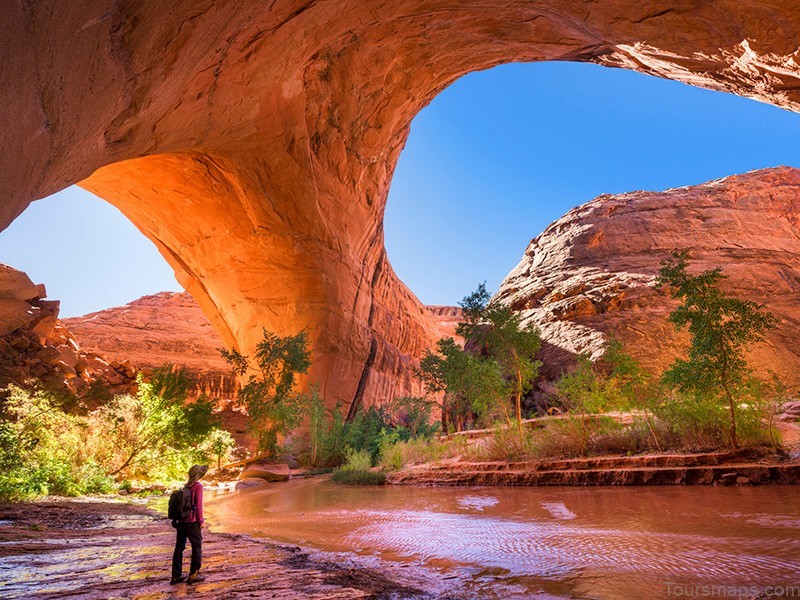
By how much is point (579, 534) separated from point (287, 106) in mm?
14271

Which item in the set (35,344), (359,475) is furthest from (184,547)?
(35,344)

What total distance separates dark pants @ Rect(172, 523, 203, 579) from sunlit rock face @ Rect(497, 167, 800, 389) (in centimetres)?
1516

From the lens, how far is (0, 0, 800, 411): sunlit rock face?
4438 millimetres

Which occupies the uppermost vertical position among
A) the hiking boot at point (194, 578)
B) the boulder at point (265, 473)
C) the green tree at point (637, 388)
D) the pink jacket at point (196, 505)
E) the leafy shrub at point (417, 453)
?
the green tree at point (637, 388)

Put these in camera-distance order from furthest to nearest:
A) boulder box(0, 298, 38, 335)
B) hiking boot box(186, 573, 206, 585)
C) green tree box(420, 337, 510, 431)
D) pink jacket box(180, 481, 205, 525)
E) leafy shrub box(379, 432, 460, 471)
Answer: boulder box(0, 298, 38, 335)
leafy shrub box(379, 432, 460, 471)
green tree box(420, 337, 510, 431)
pink jacket box(180, 481, 205, 525)
hiking boot box(186, 573, 206, 585)

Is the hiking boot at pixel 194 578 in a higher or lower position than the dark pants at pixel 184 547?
lower

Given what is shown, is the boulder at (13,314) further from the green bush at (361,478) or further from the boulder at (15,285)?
the green bush at (361,478)

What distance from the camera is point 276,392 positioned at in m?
16.9

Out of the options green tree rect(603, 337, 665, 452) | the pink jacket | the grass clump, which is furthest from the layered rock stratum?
green tree rect(603, 337, 665, 452)

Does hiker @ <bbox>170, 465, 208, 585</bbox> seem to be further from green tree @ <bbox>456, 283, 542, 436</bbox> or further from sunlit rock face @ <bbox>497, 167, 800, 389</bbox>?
sunlit rock face @ <bbox>497, 167, 800, 389</bbox>

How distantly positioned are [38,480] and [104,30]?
282 inches

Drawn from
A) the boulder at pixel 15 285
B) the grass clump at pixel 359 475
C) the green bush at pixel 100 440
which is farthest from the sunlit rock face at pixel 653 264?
the boulder at pixel 15 285

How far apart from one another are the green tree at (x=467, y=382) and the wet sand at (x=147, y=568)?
26.3ft

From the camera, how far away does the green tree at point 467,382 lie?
38.1 feet
